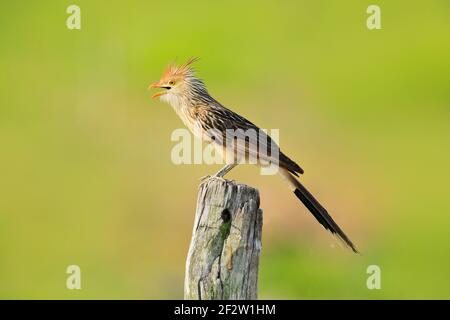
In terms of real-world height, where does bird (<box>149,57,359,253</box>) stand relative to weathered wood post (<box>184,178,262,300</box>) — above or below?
above

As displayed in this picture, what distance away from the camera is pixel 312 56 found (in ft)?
58.1

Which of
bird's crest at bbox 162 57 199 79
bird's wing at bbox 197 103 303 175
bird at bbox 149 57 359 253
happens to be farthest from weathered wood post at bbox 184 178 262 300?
bird's crest at bbox 162 57 199 79

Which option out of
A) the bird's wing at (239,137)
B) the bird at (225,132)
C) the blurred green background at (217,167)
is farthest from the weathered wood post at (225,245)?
the blurred green background at (217,167)

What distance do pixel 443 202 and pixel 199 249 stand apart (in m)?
8.32

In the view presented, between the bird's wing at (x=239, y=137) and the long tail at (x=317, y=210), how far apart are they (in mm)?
252

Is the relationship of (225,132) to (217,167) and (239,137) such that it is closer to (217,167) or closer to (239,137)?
(239,137)

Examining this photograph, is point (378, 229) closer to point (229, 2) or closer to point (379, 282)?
point (379, 282)

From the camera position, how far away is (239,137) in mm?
7324

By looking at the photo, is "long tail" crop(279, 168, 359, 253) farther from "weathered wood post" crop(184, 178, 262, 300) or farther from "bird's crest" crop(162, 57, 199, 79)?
"weathered wood post" crop(184, 178, 262, 300)

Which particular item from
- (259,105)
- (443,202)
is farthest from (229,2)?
(443,202)

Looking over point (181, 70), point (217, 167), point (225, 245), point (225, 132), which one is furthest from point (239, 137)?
point (217, 167)

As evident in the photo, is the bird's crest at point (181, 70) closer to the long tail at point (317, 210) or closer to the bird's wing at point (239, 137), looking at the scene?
the bird's wing at point (239, 137)

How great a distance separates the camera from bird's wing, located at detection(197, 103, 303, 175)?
278 inches

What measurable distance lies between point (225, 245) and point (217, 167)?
638 cm
